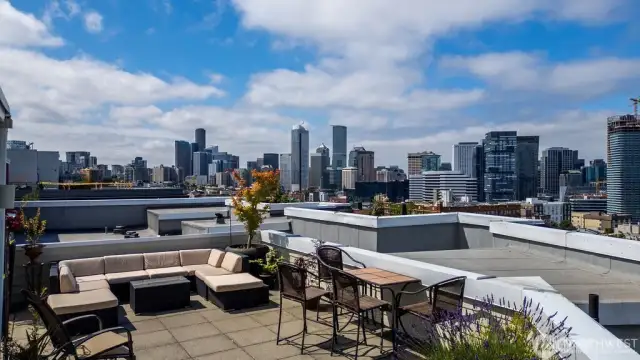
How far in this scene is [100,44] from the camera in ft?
36.9

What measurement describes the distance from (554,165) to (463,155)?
103 feet

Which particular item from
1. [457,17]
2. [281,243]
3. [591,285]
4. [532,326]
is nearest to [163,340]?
[281,243]

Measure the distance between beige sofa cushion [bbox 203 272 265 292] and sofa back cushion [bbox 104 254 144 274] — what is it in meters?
1.35

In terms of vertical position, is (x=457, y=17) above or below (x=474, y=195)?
above

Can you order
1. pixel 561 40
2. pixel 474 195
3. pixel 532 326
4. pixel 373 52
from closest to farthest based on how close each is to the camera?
1. pixel 532 326
2. pixel 373 52
3. pixel 561 40
4. pixel 474 195

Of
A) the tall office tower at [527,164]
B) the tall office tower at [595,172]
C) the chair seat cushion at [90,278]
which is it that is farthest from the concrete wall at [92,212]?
the tall office tower at [595,172]

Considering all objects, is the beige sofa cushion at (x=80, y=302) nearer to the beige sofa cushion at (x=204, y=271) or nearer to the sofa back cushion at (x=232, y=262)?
the beige sofa cushion at (x=204, y=271)

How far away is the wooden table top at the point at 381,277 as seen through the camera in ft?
15.3

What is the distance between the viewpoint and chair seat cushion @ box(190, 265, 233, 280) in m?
7.06

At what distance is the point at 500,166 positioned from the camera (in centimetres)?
13488

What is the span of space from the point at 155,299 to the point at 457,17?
815cm

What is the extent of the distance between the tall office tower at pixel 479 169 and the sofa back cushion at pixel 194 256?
124m

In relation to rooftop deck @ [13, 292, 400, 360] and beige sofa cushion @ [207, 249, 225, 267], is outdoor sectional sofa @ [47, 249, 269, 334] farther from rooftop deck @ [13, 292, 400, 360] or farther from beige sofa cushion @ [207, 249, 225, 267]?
rooftop deck @ [13, 292, 400, 360]

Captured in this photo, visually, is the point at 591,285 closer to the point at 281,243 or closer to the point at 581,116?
the point at 281,243
